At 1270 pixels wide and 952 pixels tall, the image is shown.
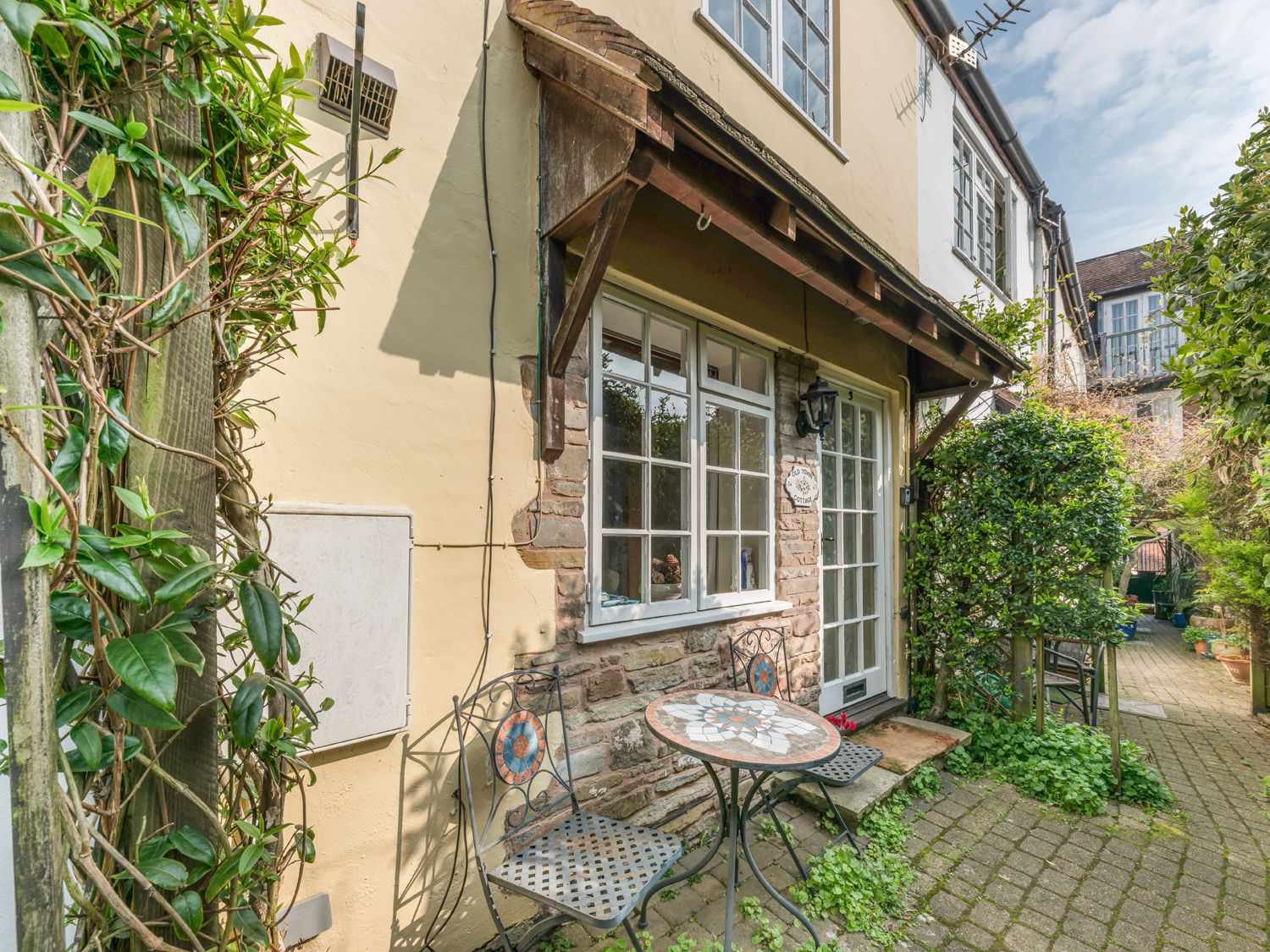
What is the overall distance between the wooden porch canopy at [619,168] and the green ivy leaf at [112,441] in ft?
5.34

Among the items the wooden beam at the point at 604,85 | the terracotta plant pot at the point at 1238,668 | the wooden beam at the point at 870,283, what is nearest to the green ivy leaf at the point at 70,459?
the wooden beam at the point at 604,85

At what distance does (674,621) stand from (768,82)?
3.68m

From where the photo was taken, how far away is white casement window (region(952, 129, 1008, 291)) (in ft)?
22.4

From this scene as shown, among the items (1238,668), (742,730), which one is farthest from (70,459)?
(1238,668)

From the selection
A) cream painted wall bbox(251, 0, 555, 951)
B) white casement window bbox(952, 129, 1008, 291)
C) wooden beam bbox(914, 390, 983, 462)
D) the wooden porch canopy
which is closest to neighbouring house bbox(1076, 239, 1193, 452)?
white casement window bbox(952, 129, 1008, 291)

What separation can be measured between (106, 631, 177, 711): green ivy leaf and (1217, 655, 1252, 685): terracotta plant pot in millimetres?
10081

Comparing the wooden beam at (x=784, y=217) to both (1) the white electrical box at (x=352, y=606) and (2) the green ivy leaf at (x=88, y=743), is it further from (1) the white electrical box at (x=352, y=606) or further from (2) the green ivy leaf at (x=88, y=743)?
(2) the green ivy leaf at (x=88, y=743)

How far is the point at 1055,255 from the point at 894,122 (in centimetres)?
651

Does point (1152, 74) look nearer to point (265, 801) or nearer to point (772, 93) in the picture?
point (772, 93)

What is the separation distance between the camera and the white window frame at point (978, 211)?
682 cm

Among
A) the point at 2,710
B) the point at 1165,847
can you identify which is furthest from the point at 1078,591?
the point at 2,710

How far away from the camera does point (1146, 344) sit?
17594mm

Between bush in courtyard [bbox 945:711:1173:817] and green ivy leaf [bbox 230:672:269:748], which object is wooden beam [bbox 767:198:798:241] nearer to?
green ivy leaf [bbox 230:672:269:748]

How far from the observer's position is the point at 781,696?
12.2ft
